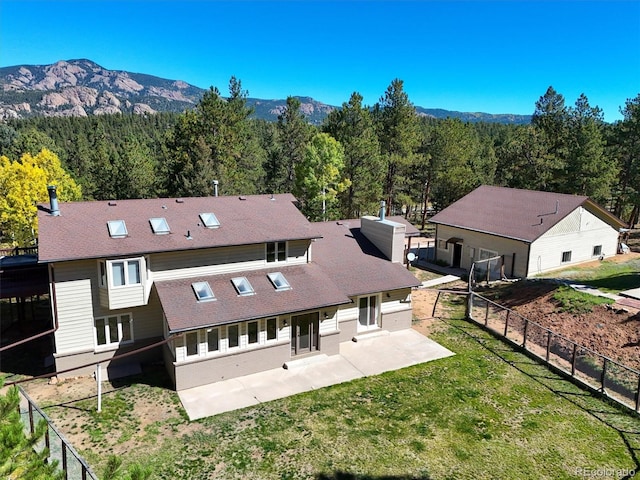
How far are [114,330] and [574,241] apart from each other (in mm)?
29525

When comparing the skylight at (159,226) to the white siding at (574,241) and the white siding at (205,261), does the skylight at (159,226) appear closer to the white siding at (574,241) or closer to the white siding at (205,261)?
the white siding at (205,261)

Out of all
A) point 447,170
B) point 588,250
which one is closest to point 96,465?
point 588,250

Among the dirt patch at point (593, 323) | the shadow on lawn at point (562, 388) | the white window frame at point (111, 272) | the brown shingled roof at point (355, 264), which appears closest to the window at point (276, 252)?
the brown shingled roof at point (355, 264)

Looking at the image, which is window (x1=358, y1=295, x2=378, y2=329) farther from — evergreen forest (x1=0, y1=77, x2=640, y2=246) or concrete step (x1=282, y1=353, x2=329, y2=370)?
evergreen forest (x1=0, y1=77, x2=640, y2=246)

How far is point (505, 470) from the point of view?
38.5 ft

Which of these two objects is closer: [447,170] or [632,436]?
[632,436]

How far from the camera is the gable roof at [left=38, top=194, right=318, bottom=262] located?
1574cm

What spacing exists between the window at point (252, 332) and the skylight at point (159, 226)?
4.99m

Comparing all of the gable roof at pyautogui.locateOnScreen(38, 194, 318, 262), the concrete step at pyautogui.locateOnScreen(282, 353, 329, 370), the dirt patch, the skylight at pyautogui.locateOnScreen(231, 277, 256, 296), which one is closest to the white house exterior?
the dirt patch

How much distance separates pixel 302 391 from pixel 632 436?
10237mm

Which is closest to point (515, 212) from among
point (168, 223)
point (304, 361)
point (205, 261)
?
point (304, 361)

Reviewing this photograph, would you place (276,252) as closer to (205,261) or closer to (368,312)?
(205,261)

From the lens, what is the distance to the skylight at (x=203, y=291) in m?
16.4

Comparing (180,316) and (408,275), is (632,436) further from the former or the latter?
(180,316)
